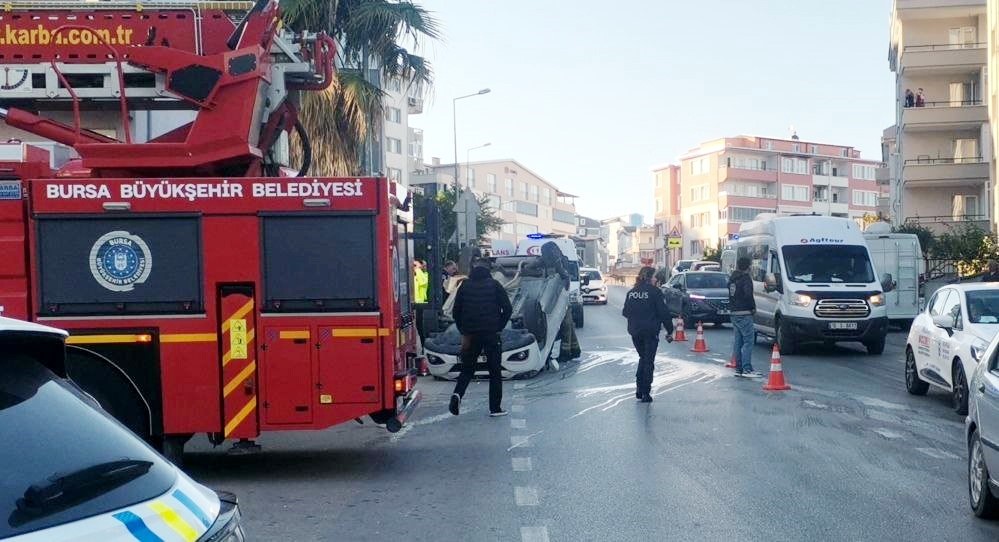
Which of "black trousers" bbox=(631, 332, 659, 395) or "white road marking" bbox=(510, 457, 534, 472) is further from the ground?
"black trousers" bbox=(631, 332, 659, 395)

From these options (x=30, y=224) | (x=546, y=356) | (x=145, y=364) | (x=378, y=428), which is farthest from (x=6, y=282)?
(x=546, y=356)

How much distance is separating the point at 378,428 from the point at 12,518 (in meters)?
10.0

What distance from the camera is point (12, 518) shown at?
2.55 metres

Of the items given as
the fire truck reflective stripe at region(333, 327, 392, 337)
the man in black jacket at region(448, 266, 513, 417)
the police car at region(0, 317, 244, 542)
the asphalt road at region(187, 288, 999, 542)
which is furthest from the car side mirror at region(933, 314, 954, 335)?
the police car at region(0, 317, 244, 542)

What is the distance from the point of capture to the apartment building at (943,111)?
49312 mm

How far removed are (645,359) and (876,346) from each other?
9.14m

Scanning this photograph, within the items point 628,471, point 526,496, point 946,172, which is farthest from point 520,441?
point 946,172

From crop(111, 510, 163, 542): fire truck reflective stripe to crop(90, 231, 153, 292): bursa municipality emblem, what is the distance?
685 cm

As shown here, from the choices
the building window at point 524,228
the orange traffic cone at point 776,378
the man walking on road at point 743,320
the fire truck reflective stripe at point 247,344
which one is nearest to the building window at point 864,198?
the building window at point 524,228

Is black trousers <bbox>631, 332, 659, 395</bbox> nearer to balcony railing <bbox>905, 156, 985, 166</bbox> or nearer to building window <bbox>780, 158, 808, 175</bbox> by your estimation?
balcony railing <bbox>905, 156, 985, 166</bbox>

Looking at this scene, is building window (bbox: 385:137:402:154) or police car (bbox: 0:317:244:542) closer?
police car (bbox: 0:317:244:542)

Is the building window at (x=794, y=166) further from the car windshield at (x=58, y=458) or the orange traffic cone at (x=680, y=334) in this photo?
the car windshield at (x=58, y=458)

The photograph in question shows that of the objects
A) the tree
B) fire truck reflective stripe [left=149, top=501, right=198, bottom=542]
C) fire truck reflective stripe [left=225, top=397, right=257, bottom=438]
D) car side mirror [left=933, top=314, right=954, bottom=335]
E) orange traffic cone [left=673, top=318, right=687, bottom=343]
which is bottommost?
orange traffic cone [left=673, top=318, right=687, bottom=343]

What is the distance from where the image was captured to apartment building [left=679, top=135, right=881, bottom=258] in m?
96.6
